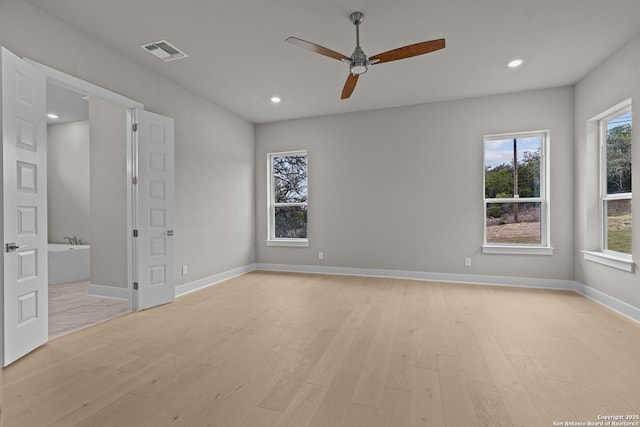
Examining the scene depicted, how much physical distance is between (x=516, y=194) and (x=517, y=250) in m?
0.86

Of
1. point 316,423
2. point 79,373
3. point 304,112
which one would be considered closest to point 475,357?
point 316,423

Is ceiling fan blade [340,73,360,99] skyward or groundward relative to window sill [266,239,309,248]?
skyward

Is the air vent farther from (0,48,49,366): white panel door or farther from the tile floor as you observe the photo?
the tile floor

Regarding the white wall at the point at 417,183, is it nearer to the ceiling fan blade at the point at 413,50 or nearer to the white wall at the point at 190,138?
the white wall at the point at 190,138

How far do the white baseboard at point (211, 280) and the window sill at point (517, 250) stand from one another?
4.15 meters

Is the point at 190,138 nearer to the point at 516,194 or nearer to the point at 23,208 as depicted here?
the point at 23,208

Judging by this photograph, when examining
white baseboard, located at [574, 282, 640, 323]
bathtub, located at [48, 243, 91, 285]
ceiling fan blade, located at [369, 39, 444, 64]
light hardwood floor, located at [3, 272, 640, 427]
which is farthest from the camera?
bathtub, located at [48, 243, 91, 285]

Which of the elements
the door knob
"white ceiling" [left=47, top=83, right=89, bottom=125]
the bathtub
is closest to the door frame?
the door knob

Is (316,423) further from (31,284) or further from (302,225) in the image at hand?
(302,225)

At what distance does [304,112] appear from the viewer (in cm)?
544

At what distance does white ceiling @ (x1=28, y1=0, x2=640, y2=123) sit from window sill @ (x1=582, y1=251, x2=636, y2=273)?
2332mm

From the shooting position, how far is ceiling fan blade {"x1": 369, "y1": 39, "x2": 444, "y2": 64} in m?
2.43

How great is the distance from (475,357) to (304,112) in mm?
4517

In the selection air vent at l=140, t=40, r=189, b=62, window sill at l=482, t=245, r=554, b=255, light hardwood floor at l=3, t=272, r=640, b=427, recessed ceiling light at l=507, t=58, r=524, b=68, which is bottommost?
light hardwood floor at l=3, t=272, r=640, b=427
